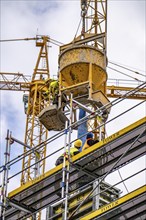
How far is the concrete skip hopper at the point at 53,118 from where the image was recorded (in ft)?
97.1

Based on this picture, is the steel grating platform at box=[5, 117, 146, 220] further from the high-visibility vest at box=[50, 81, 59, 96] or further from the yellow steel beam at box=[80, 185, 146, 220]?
the high-visibility vest at box=[50, 81, 59, 96]

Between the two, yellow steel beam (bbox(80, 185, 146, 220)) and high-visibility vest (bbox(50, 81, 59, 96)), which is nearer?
yellow steel beam (bbox(80, 185, 146, 220))

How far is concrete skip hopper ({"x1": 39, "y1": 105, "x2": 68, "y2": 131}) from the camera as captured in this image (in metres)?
29.6

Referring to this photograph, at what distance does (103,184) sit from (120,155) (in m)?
1.63

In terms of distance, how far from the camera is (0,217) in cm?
1991

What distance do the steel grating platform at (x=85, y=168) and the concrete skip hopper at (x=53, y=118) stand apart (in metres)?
8.57

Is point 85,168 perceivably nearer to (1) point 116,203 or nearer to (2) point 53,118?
(1) point 116,203

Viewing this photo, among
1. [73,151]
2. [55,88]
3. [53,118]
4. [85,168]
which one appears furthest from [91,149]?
[53,118]

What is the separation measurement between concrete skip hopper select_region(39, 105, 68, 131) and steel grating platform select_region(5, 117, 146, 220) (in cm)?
857

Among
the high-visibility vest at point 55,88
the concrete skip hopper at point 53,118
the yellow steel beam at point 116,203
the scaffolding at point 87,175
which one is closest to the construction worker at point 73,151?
the scaffolding at point 87,175

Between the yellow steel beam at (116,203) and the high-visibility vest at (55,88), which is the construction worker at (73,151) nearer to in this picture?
the yellow steel beam at (116,203)

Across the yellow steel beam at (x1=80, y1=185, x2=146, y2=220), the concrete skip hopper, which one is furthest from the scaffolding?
the concrete skip hopper

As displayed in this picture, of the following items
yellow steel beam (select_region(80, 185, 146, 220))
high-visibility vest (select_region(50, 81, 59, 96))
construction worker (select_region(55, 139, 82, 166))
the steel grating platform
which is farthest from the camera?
high-visibility vest (select_region(50, 81, 59, 96))

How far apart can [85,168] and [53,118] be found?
1310cm
